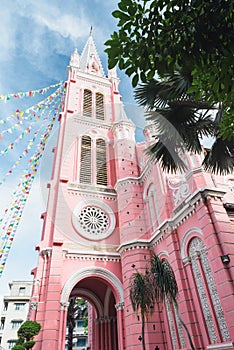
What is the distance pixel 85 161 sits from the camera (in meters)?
18.9

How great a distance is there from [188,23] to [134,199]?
13428 millimetres

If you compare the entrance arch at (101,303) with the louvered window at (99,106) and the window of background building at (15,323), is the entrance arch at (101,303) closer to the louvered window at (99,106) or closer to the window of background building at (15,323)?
the louvered window at (99,106)

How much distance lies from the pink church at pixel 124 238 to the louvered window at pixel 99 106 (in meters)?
1.07

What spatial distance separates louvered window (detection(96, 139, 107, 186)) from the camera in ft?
60.5

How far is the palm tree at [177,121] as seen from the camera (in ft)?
22.0

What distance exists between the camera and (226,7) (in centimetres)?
303

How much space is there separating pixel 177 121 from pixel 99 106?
18.3 meters

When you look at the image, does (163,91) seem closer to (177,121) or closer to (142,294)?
(177,121)

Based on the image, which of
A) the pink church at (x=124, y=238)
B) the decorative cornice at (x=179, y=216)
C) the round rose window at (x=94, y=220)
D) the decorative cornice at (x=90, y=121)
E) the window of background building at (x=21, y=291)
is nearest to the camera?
the pink church at (x=124, y=238)

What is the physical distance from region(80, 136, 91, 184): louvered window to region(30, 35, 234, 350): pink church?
7 cm

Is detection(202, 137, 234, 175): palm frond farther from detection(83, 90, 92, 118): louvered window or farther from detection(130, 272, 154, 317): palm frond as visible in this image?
detection(83, 90, 92, 118): louvered window

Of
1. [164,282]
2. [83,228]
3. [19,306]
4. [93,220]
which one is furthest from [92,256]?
[19,306]

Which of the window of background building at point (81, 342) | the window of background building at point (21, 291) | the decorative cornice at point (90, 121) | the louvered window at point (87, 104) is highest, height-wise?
the louvered window at point (87, 104)

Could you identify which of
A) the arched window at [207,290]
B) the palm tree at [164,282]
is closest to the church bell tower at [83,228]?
the arched window at [207,290]
